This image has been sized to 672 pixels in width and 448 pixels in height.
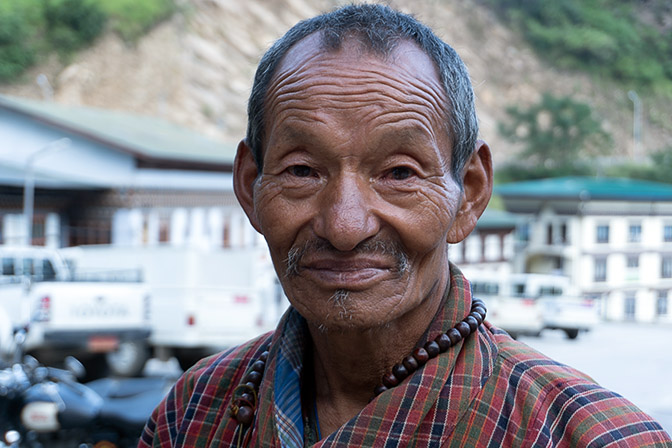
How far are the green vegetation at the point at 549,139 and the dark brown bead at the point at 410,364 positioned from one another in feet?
118

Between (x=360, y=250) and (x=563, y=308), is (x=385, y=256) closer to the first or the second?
(x=360, y=250)

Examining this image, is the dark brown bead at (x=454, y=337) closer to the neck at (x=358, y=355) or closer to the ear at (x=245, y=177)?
the neck at (x=358, y=355)

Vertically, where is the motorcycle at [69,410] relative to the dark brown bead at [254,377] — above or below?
below

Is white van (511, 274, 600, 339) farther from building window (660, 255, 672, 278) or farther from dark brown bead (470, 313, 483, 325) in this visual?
dark brown bead (470, 313, 483, 325)

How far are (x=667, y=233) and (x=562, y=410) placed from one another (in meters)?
20.8

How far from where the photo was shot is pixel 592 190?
87.6 ft

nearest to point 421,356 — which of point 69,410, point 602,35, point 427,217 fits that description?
point 427,217

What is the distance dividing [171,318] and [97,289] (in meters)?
1.17

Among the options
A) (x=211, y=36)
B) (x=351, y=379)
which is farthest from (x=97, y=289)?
(x=211, y=36)

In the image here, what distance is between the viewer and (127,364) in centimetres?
1006

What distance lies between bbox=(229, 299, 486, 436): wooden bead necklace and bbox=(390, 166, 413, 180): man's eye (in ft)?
0.91

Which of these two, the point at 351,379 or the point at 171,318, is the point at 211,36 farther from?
the point at 351,379

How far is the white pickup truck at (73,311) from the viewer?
364 inches

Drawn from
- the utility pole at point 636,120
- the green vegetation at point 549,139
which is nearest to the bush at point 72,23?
the green vegetation at point 549,139
